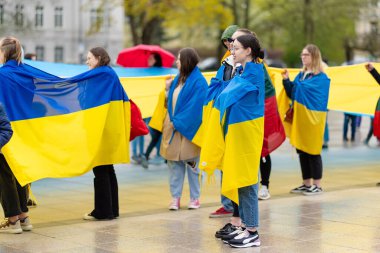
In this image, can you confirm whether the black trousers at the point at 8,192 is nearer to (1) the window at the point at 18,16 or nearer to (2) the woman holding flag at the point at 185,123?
(2) the woman holding flag at the point at 185,123

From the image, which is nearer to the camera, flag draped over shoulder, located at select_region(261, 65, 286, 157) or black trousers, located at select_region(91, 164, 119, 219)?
black trousers, located at select_region(91, 164, 119, 219)

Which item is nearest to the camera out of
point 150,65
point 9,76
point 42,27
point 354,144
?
point 9,76

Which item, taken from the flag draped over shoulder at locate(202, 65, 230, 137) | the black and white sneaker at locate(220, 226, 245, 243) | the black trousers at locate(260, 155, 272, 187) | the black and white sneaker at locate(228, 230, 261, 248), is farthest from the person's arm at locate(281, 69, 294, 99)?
the black and white sneaker at locate(228, 230, 261, 248)

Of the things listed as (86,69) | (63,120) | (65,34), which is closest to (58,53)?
(65,34)

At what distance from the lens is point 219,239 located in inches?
330

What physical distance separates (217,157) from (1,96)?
2.38 m

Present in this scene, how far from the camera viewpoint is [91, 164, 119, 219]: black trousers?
9547 millimetres

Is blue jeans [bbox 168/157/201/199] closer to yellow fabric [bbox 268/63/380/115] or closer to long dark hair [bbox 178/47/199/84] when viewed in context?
long dark hair [bbox 178/47/199/84]

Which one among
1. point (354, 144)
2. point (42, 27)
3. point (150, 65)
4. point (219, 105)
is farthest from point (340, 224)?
point (42, 27)

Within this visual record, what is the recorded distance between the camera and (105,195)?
9570mm

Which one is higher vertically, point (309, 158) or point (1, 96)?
point (1, 96)

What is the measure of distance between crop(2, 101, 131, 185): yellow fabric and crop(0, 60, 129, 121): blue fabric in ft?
0.28

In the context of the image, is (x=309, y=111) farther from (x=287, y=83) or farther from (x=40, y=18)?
(x=40, y=18)

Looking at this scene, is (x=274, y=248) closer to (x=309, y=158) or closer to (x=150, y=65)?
(x=309, y=158)
